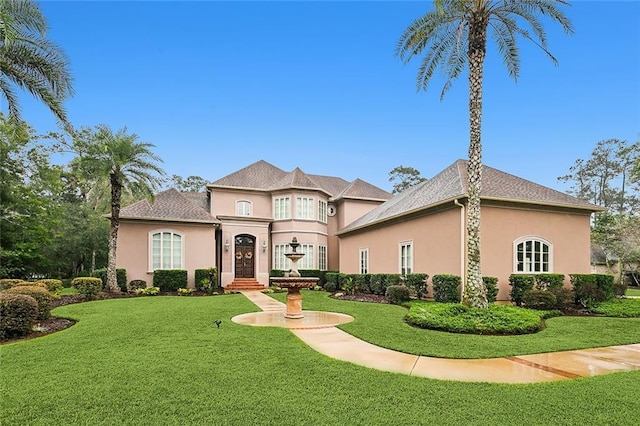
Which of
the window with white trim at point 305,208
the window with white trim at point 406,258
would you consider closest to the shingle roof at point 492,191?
the window with white trim at point 406,258

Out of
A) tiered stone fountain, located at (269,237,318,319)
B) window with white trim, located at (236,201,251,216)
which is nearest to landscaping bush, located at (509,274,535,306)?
tiered stone fountain, located at (269,237,318,319)

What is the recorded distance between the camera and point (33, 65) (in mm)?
11352

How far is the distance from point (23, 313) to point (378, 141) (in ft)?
72.3

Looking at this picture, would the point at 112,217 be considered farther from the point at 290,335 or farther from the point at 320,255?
the point at 290,335

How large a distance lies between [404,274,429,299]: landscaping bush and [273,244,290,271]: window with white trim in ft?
36.6

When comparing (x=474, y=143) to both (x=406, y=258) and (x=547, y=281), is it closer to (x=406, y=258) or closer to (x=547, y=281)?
(x=547, y=281)

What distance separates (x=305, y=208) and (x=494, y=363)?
1986 centimetres

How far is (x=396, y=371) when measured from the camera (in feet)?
18.1

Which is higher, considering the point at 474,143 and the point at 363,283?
the point at 474,143

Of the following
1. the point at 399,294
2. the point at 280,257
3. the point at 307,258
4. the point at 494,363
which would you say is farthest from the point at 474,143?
the point at 280,257

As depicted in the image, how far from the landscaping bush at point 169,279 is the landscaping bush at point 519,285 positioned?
49.6 feet

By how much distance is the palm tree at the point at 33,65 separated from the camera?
10977mm

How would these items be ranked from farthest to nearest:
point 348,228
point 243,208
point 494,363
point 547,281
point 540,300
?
point 243,208 < point 348,228 < point 547,281 < point 540,300 < point 494,363

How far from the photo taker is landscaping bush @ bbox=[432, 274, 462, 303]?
13180 millimetres
